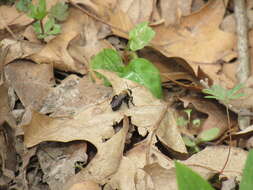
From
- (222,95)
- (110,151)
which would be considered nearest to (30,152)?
(110,151)

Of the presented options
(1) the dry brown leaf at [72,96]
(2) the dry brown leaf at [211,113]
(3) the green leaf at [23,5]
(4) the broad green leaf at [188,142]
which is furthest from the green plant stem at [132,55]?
(3) the green leaf at [23,5]

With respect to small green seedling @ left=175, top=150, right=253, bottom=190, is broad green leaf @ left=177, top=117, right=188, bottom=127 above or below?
below

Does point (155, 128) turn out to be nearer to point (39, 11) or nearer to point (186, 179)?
point (186, 179)

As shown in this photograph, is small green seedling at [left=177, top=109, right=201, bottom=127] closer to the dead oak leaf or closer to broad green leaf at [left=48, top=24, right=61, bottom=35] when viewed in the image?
the dead oak leaf

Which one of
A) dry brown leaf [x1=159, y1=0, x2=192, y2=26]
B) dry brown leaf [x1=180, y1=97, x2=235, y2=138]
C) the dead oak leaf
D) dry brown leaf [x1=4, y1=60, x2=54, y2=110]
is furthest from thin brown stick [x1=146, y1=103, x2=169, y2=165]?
dry brown leaf [x1=159, y1=0, x2=192, y2=26]

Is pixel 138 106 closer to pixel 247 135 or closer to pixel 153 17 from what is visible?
pixel 247 135
